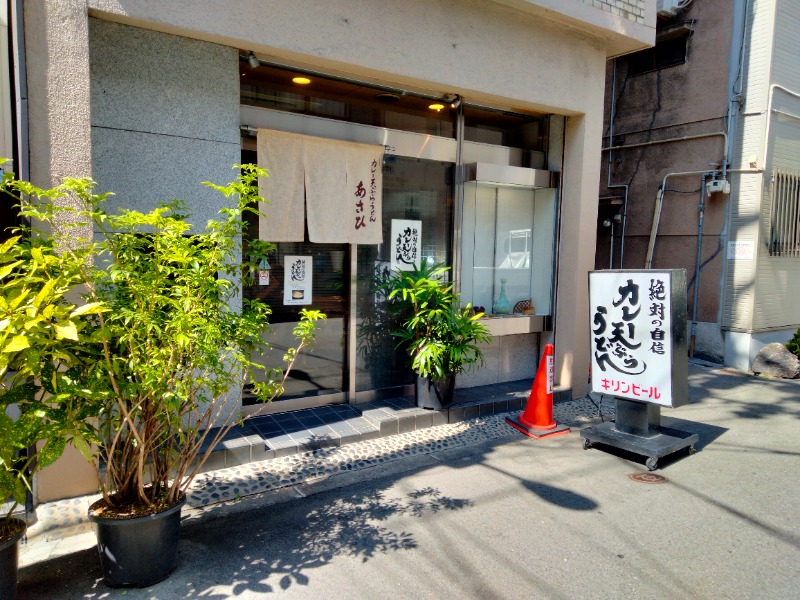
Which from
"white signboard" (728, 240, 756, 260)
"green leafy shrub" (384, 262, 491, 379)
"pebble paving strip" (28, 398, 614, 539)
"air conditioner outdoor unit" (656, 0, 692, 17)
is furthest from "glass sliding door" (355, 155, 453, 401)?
"air conditioner outdoor unit" (656, 0, 692, 17)

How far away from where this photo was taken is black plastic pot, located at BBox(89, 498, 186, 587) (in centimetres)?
373

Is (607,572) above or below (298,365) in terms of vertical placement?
below

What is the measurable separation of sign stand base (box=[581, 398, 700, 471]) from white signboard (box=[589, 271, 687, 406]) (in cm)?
23

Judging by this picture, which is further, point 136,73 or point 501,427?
point 501,427

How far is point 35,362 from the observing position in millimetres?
3139

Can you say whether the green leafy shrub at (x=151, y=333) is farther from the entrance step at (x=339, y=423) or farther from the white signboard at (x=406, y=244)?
the white signboard at (x=406, y=244)

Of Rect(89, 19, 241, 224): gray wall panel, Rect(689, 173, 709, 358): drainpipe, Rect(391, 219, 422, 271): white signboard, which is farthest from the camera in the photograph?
Rect(689, 173, 709, 358): drainpipe

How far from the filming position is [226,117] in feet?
20.1

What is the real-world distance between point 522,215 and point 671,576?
621 centimetres

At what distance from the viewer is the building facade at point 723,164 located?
10.8 m

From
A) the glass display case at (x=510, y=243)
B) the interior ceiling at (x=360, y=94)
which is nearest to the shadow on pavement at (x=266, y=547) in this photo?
the glass display case at (x=510, y=243)

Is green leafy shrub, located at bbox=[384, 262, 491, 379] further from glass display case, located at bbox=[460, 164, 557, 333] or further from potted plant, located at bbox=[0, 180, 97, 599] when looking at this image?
potted plant, located at bbox=[0, 180, 97, 599]

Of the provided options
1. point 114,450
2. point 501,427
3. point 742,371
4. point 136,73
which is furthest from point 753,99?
point 114,450

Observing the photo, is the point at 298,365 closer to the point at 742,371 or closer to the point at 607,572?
the point at 607,572
